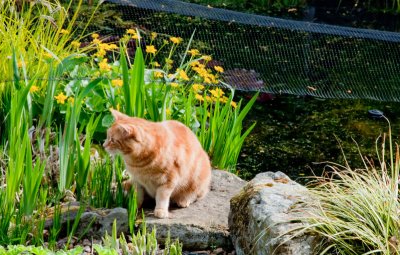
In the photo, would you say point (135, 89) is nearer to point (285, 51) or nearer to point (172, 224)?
point (172, 224)

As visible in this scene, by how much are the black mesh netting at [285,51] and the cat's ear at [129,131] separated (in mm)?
3327

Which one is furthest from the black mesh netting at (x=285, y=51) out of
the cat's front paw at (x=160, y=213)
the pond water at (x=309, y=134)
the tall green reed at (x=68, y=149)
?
the cat's front paw at (x=160, y=213)

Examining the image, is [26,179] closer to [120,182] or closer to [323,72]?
[120,182]

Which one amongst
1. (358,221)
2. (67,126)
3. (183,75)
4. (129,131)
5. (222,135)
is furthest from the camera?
(183,75)

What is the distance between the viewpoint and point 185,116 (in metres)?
5.78

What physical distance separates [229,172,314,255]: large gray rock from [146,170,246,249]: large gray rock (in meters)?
0.11

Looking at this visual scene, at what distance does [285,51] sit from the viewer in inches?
377

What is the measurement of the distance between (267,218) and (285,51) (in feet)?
18.3

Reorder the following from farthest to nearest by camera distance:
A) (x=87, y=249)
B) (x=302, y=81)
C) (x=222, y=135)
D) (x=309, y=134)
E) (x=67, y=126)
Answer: (x=302, y=81)
(x=309, y=134)
(x=222, y=135)
(x=67, y=126)
(x=87, y=249)

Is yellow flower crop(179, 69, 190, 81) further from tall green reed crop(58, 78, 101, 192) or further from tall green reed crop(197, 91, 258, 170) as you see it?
tall green reed crop(58, 78, 101, 192)

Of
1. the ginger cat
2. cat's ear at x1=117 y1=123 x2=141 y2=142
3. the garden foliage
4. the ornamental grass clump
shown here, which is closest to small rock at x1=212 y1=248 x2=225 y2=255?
the ginger cat

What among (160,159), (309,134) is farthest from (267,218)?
(309,134)

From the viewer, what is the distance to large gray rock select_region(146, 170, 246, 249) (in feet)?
15.1

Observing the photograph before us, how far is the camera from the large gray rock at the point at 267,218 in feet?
13.3
